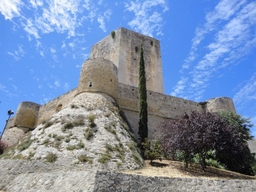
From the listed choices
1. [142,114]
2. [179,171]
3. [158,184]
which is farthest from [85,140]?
[158,184]

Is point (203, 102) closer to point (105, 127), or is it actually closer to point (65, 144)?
point (105, 127)

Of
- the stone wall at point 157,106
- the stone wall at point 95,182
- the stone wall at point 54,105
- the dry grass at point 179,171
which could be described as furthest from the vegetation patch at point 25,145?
the stone wall at point 157,106

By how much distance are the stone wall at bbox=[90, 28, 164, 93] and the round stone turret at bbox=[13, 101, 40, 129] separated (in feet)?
28.2

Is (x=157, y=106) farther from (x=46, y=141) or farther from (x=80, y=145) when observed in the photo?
(x=46, y=141)

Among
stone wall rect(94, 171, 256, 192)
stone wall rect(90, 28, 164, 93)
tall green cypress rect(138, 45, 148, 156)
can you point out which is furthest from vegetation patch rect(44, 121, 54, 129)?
stone wall rect(90, 28, 164, 93)

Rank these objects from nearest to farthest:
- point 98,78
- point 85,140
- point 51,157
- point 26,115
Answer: point 51,157, point 85,140, point 98,78, point 26,115

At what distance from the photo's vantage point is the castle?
17234 millimetres

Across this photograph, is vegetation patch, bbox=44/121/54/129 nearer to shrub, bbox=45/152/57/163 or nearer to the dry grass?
shrub, bbox=45/152/57/163

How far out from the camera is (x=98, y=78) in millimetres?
16859

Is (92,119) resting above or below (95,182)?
above

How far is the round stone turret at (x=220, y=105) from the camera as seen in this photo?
21.0 meters

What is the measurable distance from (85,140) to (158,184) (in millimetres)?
5483

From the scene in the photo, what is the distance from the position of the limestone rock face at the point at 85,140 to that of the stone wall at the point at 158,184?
11.1 feet

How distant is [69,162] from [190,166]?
630cm
